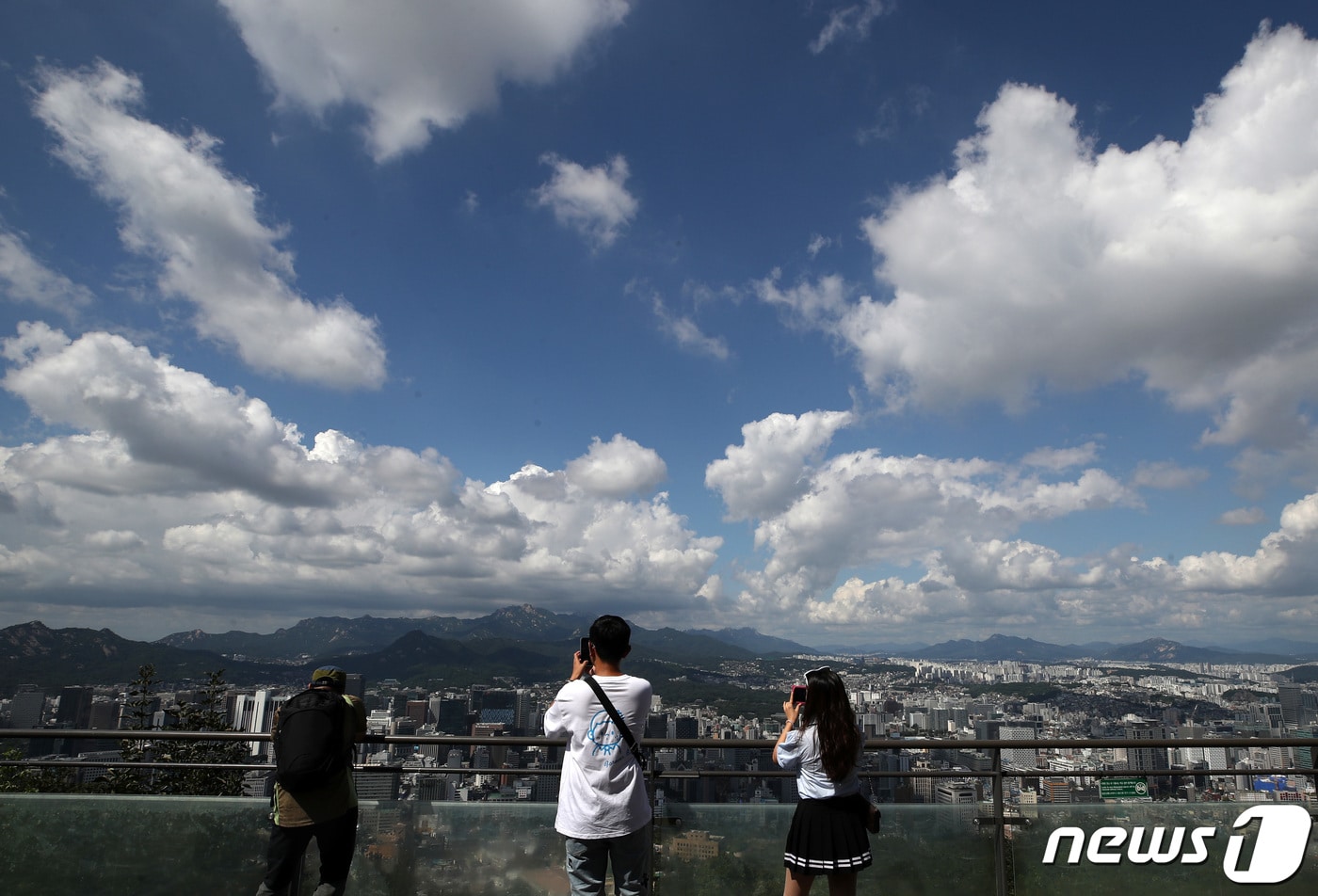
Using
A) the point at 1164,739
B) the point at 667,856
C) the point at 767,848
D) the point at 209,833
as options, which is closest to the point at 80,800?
the point at 209,833

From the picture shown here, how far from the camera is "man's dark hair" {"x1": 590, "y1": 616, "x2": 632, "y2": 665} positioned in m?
3.37

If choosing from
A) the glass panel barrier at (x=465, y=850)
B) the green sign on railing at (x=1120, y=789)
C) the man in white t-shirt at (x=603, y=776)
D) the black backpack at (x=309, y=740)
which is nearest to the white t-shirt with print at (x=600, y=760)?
the man in white t-shirt at (x=603, y=776)

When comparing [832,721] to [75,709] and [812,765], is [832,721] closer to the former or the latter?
[812,765]

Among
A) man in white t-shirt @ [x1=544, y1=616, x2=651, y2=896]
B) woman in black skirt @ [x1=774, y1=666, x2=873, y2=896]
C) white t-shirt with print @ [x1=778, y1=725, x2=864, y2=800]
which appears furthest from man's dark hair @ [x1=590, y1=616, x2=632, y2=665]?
white t-shirt with print @ [x1=778, y1=725, x2=864, y2=800]

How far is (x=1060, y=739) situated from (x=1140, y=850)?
5.00ft

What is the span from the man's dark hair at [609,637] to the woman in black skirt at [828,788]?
99 centimetres

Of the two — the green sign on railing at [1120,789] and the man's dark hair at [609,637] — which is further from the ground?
the man's dark hair at [609,637]

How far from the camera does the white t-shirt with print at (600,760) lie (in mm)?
3287

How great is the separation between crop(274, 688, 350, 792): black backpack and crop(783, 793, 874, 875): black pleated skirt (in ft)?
8.19

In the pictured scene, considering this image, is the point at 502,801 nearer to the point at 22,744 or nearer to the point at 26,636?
the point at 22,744

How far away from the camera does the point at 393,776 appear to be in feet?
16.2

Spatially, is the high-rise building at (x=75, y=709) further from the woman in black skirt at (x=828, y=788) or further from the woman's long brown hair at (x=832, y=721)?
Result: the woman's long brown hair at (x=832, y=721)

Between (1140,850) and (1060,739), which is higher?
(1060,739)

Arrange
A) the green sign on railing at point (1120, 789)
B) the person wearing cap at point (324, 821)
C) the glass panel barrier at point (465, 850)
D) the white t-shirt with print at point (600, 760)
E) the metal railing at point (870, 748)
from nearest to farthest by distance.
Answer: the white t-shirt with print at point (600, 760) < the person wearing cap at point (324, 821) < the metal railing at point (870, 748) < the glass panel barrier at point (465, 850) < the green sign on railing at point (1120, 789)
